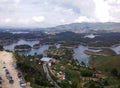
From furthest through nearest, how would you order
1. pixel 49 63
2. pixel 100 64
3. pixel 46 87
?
pixel 100 64
pixel 49 63
pixel 46 87

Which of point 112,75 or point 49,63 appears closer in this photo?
point 112,75

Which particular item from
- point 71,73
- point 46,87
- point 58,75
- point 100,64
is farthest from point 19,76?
point 100,64

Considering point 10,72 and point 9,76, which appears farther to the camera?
point 10,72

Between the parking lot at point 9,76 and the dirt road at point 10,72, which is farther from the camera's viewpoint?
the parking lot at point 9,76

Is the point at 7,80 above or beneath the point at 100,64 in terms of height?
above

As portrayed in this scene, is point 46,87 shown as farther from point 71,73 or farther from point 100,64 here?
point 100,64

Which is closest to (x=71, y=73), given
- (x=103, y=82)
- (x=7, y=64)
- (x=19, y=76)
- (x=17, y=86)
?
(x=103, y=82)

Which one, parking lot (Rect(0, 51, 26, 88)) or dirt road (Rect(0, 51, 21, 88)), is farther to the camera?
parking lot (Rect(0, 51, 26, 88))

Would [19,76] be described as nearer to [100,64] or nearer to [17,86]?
[17,86]

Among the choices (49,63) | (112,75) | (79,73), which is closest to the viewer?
(79,73)
